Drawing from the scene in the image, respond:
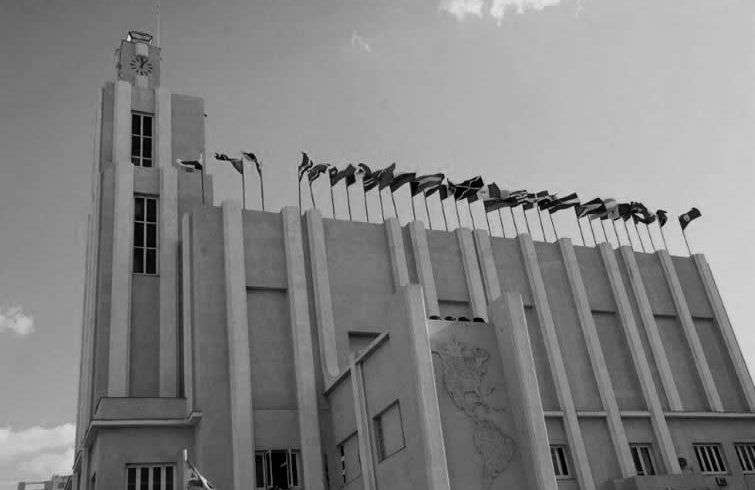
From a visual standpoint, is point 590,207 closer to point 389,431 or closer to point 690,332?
point 690,332

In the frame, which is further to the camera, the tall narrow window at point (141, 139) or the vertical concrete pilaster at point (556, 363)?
the tall narrow window at point (141, 139)

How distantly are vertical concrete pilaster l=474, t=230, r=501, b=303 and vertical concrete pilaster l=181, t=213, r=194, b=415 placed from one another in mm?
14126

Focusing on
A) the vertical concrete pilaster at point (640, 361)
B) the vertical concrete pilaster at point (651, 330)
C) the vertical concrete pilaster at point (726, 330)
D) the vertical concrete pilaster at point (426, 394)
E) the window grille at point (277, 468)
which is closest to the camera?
the vertical concrete pilaster at point (426, 394)

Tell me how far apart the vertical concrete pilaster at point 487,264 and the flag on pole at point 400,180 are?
14.2 ft

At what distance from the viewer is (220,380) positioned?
28.4 meters

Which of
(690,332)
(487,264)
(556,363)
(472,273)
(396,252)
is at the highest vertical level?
(396,252)

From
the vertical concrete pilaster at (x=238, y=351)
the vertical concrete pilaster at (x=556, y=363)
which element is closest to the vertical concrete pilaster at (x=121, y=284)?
the vertical concrete pilaster at (x=238, y=351)

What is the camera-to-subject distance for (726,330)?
40406 millimetres

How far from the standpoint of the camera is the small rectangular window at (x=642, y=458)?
111 feet

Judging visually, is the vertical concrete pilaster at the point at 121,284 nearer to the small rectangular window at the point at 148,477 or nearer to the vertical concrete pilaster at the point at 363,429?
the small rectangular window at the point at 148,477

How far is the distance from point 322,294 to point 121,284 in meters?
8.61

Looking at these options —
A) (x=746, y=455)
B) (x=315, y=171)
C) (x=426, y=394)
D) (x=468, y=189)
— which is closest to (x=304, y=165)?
(x=315, y=171)

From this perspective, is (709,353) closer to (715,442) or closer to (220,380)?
(715,442)

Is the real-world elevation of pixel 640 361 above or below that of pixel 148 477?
above
